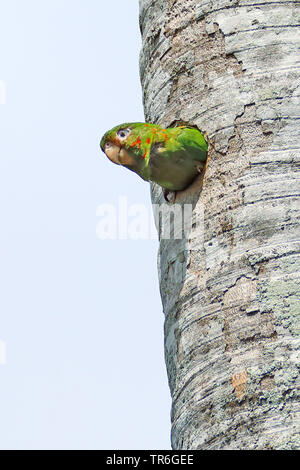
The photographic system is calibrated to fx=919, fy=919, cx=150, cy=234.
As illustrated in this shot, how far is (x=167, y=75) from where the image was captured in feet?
9.00

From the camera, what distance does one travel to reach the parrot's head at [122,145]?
8.62 ft

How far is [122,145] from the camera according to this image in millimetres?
2637

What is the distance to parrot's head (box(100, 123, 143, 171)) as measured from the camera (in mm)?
2627

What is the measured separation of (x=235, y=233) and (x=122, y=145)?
0.49 m

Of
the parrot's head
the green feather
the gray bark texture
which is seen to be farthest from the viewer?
the parrot's head

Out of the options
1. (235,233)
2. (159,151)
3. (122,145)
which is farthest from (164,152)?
(235,233)

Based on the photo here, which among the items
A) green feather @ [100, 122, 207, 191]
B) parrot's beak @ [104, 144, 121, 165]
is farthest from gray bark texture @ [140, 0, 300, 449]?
parrot's beak @ [104, 144, 121, 165]

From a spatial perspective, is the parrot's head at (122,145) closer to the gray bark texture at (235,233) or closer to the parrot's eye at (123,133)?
the parrot's eye at (123,133)

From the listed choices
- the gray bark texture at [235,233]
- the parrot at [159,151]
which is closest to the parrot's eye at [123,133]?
the parrot at [159,151]

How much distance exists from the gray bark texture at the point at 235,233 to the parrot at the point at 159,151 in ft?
0.13

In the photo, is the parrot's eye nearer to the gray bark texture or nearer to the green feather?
the green feather
